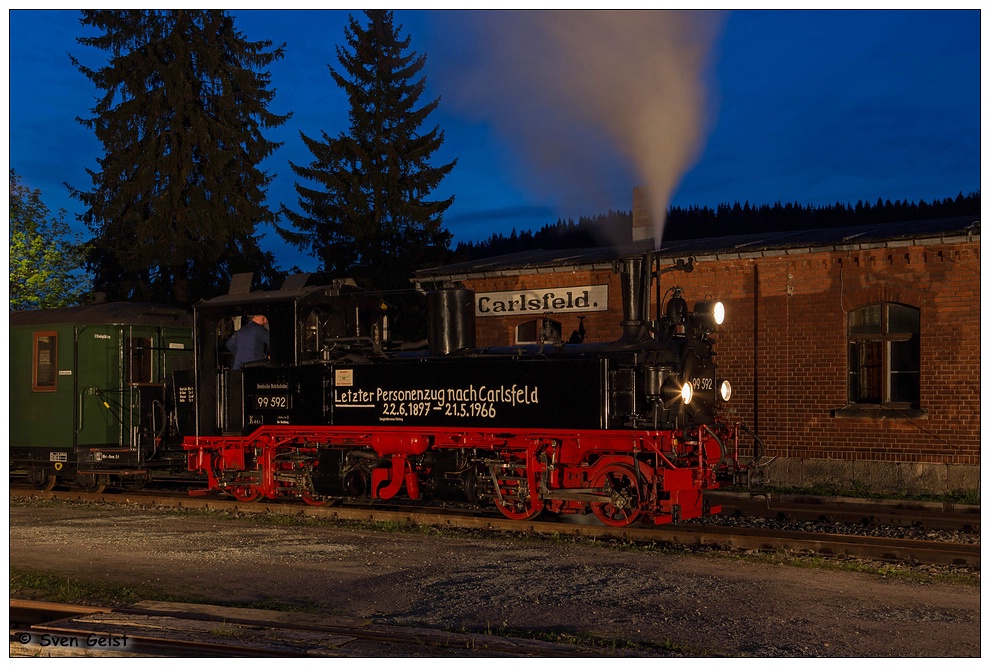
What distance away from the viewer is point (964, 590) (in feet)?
23.5

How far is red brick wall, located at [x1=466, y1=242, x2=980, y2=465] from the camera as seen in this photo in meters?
13.0

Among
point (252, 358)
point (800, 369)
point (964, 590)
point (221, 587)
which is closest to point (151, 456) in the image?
point (252, 358)

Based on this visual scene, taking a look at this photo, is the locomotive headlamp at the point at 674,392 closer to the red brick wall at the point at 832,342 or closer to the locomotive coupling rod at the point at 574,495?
the locomotive coupling rod at the point at 574,495

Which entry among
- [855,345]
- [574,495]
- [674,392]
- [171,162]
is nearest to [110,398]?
[574,495]

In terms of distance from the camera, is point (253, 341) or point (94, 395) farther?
point (94, 395)

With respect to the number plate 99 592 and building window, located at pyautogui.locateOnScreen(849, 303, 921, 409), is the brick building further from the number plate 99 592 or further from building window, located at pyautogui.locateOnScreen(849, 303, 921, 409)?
the number plate 99 592

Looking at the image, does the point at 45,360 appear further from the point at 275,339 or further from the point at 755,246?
the point at 755,246

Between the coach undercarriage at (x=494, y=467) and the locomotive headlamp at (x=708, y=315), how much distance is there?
3.70ft

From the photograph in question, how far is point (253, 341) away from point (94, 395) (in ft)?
9.87

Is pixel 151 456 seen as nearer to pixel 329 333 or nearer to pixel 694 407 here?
pixel 329 333

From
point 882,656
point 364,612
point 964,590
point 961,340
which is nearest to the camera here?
point 882,656

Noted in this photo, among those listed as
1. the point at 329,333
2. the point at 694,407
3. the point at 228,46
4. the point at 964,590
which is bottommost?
the point at 964,590

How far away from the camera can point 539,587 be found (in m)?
7.14

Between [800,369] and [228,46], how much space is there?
20579mm
